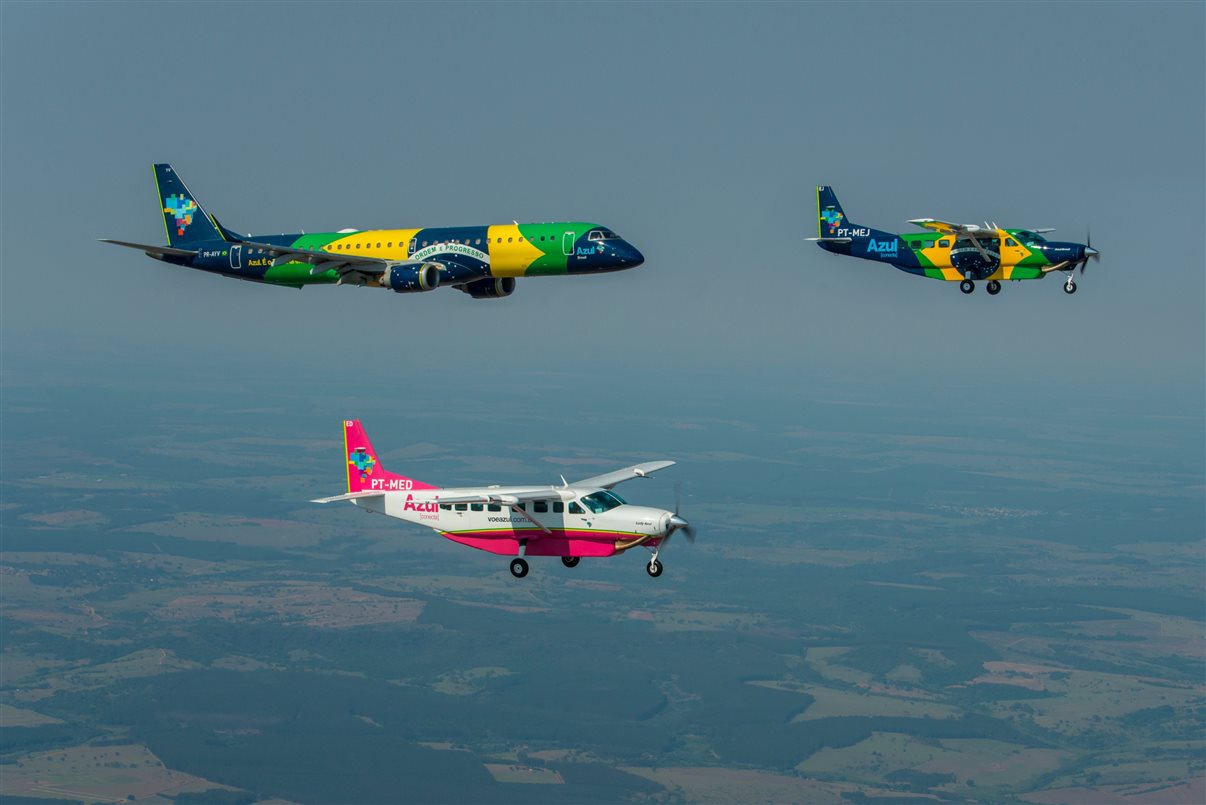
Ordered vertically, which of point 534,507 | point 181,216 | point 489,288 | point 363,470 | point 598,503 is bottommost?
point 534,507

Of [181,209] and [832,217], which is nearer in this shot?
[181,209]

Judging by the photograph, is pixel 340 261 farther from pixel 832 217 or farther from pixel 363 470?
pixel 832 217

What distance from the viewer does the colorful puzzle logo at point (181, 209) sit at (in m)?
94.8

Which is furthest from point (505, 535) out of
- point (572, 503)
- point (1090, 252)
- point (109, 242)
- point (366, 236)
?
point (1090, 252)

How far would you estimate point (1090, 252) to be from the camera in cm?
8831

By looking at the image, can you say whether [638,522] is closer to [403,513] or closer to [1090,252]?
[403,513]

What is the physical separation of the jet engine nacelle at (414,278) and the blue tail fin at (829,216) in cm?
3485

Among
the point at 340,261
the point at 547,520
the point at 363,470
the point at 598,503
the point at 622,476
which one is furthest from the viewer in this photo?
the point at 363,470

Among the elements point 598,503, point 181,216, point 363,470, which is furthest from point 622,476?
point 181,216

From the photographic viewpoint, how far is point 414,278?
8088 cm

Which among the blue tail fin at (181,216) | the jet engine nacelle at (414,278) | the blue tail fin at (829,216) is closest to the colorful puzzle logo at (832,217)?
the blue tail fin at (829,216)

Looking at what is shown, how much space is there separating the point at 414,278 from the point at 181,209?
78.9ft

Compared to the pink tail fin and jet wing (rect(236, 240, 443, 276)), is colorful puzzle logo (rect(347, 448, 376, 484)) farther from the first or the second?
jet wing (rect(236, 240, 443, 276))

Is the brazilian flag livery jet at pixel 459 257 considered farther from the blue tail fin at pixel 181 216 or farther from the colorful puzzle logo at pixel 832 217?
the colorful puzzle logo at pixel 832 217
